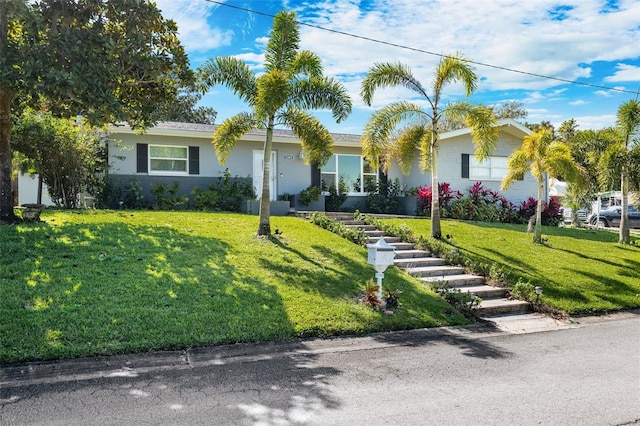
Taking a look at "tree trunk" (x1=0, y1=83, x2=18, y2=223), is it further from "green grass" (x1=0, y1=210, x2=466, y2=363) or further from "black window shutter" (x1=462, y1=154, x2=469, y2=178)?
"black window shutter" (x1=462, y1=154, x2=469, y2=178)

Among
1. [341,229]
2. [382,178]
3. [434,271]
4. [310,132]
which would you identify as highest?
[310,132]

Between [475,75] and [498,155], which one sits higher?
[475,75]

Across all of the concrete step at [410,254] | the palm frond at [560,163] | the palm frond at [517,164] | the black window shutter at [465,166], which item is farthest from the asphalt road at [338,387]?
the black window shutter at [465,166]

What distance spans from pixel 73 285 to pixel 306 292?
3.60m

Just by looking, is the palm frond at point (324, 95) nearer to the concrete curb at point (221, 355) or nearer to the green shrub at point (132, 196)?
the concrete curb at point (221, 355)

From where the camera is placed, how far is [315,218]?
1402 centimetres

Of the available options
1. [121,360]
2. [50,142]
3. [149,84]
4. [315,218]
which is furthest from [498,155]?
[121,360]

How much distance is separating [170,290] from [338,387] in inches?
137

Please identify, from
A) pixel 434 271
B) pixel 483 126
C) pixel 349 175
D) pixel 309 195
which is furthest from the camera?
pixel 349 175

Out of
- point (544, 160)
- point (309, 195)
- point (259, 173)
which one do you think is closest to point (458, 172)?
point (544, 160)

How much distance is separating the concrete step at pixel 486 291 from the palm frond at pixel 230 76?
258 inches

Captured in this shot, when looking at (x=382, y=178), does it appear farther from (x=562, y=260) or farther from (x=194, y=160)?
(x=562, y=260)

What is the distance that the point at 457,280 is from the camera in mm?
10102

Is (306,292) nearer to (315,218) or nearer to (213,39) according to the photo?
(315,218)
